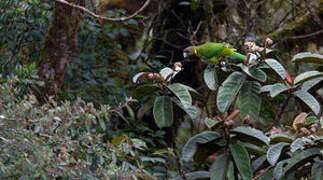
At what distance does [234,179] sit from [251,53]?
48 centimetres

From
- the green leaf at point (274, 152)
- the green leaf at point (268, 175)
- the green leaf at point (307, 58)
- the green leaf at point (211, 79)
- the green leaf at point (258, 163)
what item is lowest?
the green leaf at point (268, 175)

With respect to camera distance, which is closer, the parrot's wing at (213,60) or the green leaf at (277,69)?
the green leaf at (277,69)

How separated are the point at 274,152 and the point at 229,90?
0.26 metres

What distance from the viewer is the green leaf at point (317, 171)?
61.9 inches

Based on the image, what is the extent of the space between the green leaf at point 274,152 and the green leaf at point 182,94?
319 mm

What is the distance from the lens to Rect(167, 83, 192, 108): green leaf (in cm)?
165

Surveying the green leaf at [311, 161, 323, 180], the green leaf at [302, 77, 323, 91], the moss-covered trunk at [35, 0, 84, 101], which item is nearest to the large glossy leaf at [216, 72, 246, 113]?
the green leaf at [302, 77, 323, 91]

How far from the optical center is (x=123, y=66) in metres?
3.60

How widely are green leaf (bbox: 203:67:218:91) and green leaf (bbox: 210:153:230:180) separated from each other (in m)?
0.25

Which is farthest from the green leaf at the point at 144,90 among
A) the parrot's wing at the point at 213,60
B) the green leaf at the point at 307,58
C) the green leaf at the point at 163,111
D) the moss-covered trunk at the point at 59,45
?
the moss-covered trunk at the point at 59,45

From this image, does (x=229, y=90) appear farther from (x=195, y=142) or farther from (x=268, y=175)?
(x=268, y=175)

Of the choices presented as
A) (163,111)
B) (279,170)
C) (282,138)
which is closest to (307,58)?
(282,138)

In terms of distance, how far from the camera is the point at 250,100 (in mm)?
1671

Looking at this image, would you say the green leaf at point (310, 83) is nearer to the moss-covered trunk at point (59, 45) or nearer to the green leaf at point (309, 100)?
the green leaf at point (309, 100)
